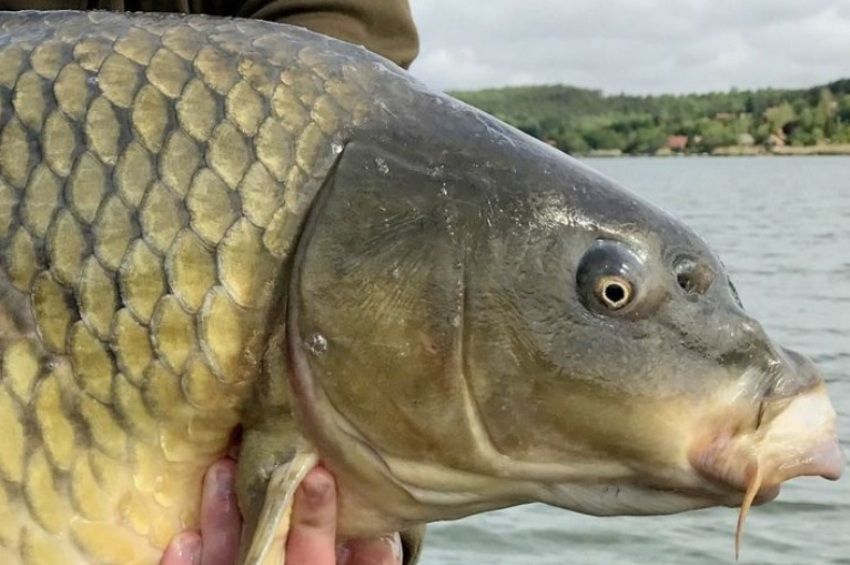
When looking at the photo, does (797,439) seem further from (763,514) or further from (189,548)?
(763,514)

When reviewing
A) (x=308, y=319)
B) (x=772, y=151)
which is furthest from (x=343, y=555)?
(x=772, y=151)

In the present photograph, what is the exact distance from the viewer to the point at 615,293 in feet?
5.36

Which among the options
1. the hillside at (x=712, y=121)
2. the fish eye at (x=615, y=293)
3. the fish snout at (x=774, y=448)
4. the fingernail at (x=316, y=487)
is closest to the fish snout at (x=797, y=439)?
the fish snout at (x=774, y=448)

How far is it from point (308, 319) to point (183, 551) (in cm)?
39

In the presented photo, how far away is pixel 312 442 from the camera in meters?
1.70

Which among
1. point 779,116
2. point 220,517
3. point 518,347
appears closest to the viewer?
point 518,347

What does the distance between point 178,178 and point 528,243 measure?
462 mm

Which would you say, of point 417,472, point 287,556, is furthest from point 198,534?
point 417,472

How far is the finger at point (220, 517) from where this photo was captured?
5.73 feet

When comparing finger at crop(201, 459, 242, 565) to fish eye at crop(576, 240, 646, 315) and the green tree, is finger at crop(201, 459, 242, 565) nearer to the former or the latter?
fish eye at crop(576, 240, 646, 315)

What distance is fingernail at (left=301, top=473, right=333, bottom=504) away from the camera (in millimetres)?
1682

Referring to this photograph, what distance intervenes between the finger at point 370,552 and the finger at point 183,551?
0.29 metres

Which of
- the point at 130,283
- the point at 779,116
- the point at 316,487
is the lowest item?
the point at 779,116

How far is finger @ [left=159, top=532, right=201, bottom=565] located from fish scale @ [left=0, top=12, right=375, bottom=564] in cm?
4
